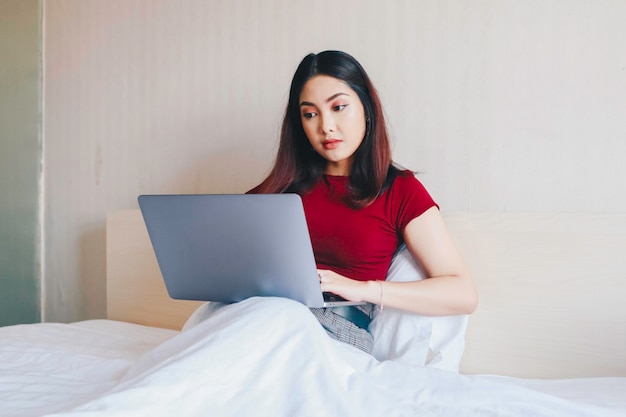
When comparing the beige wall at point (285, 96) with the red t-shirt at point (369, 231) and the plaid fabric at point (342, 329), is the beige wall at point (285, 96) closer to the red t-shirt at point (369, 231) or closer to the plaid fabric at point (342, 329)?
the red t-shirt at point (369, 231)

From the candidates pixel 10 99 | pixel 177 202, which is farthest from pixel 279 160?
pixel 10 99

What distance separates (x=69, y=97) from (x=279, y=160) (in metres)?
1.23

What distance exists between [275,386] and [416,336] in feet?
1.76

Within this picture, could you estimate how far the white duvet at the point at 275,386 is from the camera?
763mm

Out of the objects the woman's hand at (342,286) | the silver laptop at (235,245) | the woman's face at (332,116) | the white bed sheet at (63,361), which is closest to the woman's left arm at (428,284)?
the woman's hand at (342,286)

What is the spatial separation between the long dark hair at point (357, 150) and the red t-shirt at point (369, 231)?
29 mm

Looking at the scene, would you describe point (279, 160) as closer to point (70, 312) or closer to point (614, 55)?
point (614, 55)

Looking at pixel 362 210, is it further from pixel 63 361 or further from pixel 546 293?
pixel 63 361

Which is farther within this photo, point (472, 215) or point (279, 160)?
point (279, 160)

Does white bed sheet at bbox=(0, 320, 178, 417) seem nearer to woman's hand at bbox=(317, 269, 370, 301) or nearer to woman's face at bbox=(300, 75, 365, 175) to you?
woman's hand at bbox=(317, 269, 370, 301)

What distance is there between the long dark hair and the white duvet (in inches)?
18.4

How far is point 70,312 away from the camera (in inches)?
93.3

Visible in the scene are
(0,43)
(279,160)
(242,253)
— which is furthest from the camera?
(0,43)

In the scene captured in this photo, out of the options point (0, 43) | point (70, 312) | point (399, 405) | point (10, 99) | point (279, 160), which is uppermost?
point (0, 43)
